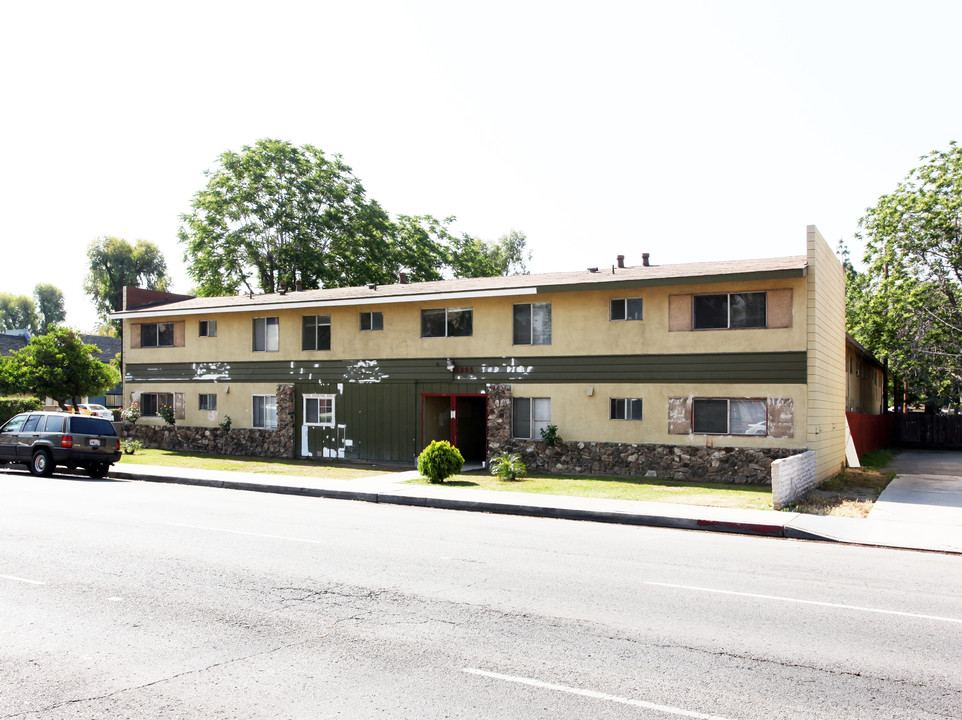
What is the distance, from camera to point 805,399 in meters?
20.1

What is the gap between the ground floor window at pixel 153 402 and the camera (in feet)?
106

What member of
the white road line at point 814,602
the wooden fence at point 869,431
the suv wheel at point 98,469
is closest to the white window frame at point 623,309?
the wooden fence at point 869,431

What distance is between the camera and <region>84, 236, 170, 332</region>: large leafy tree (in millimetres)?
77250

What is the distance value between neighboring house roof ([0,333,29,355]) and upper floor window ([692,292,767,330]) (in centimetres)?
5190

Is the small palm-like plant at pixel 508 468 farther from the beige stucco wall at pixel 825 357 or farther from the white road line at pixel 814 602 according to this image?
the white road line at pixel 814 602

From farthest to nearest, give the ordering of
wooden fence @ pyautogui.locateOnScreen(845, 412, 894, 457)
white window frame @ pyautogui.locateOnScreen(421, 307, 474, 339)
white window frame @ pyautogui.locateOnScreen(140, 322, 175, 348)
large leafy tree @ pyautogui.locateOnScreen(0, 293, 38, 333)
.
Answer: large leafy tree @ pyautogui.locateOnScreen(0, 293, 38, 333) → white window frame @ pyautogui.locateOnScreen(140, 322, 175, 348) → wooden fence @ pyautogui.locateOnScreen(845, 412, 894, 457) → white window frame @ pyautogui.locateOnScreen(421, 307, 474, 339)

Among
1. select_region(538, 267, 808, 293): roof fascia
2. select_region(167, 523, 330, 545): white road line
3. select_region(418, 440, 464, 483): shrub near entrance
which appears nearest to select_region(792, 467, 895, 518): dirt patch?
select_region(538, 267, 808, 293): roof fascia

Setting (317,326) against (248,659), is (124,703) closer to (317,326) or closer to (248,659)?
(248,659)

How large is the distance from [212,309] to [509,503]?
18.0 m

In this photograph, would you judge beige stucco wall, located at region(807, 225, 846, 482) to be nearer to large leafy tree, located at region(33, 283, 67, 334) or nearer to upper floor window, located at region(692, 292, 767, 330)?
upper floor window, located at region(692, 292, 767, 330)

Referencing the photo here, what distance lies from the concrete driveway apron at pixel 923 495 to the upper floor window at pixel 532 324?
1015 centimetres

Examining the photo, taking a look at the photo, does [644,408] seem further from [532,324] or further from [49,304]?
[49,304]

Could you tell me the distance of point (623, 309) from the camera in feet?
74.7

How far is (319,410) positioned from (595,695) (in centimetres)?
2368
